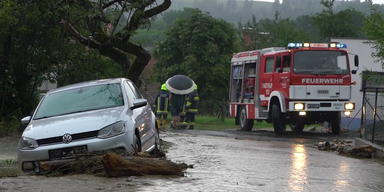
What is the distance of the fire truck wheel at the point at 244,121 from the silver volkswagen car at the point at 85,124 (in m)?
12.9

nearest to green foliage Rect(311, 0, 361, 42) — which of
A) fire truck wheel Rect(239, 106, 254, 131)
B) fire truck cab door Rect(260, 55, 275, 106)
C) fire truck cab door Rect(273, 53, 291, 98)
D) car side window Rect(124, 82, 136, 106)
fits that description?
fire truck wheel Rect(239, 106, 254, 131)

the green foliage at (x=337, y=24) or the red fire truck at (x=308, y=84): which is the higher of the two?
the green foliage at (x=337, y=24)

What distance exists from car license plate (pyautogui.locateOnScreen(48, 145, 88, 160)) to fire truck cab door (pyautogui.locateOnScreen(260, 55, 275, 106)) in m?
13.2

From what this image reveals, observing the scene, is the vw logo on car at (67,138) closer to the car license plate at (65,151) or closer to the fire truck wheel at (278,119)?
the car license plate at (65,151)

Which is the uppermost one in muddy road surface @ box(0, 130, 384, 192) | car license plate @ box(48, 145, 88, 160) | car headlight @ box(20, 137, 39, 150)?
car headlight @ box(20, 137, 39, 150)

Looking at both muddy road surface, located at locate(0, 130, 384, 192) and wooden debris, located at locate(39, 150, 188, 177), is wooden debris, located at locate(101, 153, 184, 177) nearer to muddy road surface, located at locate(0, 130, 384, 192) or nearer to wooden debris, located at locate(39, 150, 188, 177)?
wooden debris, located at locate(39, 150, 188, 177)

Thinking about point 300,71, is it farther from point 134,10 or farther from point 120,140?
point 120,140

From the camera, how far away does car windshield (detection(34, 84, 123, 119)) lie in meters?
10.2

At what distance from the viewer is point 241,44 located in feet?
159

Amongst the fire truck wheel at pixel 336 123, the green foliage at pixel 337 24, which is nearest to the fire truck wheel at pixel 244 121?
the fire truck wheel at pixel 336 123

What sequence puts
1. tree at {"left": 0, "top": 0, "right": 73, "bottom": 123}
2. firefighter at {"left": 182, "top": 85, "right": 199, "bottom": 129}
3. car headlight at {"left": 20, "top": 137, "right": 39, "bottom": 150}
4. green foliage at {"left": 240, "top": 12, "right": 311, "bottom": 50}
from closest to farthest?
1. car headlight at {"left": 20, "top": 137, "right": 39, "bottom": 150}
2. tree at {"left": 0, "top": 0, "right": 73, "bottom": 123}
3. firefighter at {"left": 182, "top": 85, "right": 199, "bottom": 129}
4. green foliage at {"left": 240, "top": 12, "right": 311, "bottom": 50}

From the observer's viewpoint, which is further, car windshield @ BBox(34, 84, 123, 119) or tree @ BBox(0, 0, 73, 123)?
tree @ BBox(0, 0, 73, 123)

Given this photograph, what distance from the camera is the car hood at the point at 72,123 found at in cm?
908

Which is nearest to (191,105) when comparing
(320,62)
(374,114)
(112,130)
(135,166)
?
(320,62)
